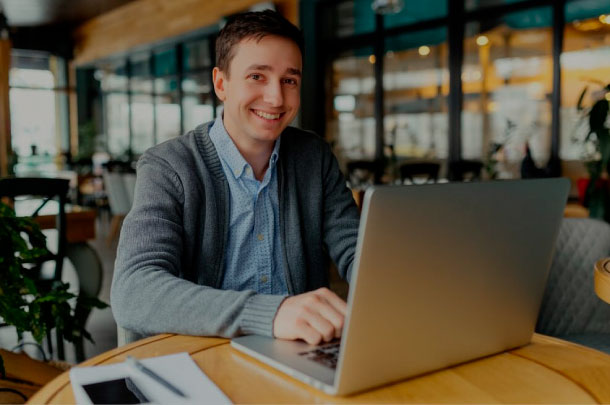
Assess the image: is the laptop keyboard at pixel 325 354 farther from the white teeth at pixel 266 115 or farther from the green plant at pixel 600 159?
the green plant at pixel 600 159

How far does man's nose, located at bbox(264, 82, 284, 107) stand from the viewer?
4.39 ft

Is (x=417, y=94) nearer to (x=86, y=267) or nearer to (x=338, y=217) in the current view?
(x=86, y=267)

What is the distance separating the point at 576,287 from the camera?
2.08m

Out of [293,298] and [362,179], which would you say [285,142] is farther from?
[362,179]

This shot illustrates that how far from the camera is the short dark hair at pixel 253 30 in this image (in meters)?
1.34

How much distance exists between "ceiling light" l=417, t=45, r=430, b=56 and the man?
5.69m

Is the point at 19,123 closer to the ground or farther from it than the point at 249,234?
farther from it

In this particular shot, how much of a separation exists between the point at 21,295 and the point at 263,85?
104cm

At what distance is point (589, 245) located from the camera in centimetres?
207

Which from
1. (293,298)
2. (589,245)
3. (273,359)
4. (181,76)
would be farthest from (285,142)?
(181,76)

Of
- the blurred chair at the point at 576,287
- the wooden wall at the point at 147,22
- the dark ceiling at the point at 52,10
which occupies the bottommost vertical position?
the blurred chair at the point at 576,287

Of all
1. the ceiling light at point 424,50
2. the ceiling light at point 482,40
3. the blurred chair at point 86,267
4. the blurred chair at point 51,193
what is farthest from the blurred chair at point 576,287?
the ceiling light at point 424,50

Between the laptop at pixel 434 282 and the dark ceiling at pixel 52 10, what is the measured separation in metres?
11.3

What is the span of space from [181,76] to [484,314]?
34.0 ft
